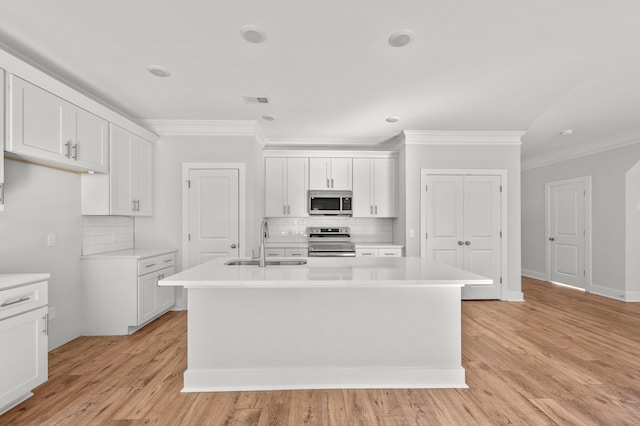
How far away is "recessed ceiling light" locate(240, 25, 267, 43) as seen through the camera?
7.36 ft

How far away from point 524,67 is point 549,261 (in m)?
5.09

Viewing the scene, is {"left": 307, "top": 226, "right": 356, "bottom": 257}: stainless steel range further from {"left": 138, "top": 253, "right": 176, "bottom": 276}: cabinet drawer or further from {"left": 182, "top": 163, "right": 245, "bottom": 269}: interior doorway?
{"left": 138, "top": 253, "right": 176, "bottom": 276}: cabinet drawer

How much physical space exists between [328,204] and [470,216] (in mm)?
2231

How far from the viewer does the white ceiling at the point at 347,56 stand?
6.81ft

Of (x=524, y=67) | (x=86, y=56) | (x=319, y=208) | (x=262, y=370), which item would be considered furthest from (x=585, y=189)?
(x=86, y=56)

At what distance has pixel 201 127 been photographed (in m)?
4.37

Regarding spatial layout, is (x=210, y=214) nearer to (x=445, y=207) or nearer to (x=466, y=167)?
(x=445, y=207)

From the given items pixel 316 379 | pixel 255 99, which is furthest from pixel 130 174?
pixel 316 379

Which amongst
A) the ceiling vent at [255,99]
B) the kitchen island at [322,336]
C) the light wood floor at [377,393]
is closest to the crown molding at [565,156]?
the light wood floor at [377,393]

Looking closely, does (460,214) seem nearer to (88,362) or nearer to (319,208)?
(319,208)

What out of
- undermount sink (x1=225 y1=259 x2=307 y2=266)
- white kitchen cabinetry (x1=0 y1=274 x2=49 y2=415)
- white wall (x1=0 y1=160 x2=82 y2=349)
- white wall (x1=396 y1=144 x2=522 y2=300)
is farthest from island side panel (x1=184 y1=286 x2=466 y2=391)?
white wall (x1=396 y1=144 x2=522 y2=300)

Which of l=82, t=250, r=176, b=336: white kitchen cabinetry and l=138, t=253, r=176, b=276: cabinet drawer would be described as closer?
l=82, t=250, r=176, b=336: white kitchen cabinetry

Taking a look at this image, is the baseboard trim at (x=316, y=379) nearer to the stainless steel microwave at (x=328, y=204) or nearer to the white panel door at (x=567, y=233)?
the stainless steel microwave at (x=328, y=204)

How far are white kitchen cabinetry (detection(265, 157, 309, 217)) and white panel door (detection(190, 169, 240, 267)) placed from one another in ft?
3.07
